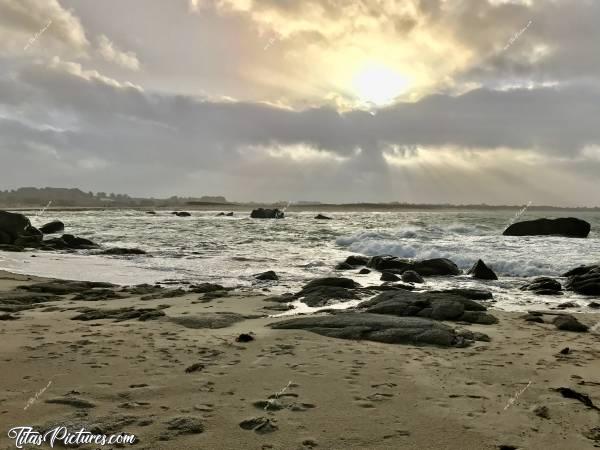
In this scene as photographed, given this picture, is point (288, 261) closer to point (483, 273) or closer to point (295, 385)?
point (483, 273)

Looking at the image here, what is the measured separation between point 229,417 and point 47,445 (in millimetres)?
1505

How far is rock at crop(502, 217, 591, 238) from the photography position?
3184 cm

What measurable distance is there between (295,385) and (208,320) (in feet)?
11.9

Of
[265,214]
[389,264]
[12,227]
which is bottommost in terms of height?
[389,264]

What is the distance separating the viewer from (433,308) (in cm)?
952

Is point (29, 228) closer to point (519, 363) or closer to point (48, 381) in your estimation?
point (48, 381)

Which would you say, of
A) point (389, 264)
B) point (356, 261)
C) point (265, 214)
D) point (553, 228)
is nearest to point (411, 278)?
point (389, 264)

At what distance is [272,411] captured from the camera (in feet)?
15.1

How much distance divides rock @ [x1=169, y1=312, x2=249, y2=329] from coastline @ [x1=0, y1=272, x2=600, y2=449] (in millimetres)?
261

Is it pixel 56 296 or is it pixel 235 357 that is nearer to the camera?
pixel 235 357

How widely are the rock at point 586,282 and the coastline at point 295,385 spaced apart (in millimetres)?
5985

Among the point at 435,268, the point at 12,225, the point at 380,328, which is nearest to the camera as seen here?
the point at 380,328

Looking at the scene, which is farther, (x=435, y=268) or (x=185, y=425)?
(x=435, y=268)

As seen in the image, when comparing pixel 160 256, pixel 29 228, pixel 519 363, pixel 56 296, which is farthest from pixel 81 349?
pixel 29 228
